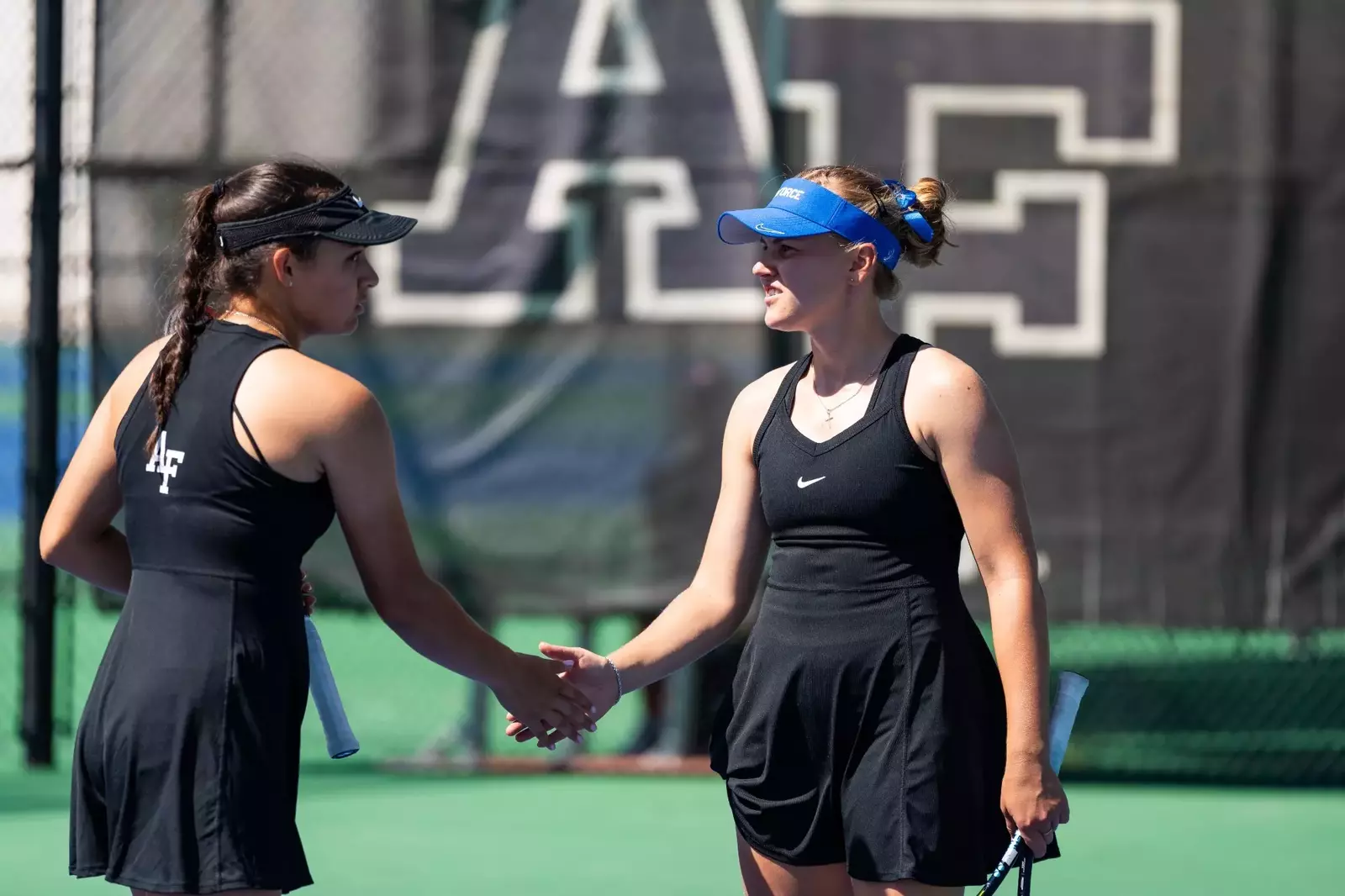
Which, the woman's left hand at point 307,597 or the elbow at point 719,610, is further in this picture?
the elbow at point 719,610

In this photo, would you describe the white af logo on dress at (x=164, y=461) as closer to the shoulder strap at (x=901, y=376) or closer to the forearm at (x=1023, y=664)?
the shoulder strap at (x=901, y=376)

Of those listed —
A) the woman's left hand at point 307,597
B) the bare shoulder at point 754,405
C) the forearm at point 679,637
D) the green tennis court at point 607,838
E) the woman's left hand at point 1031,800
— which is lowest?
the green tennis court at point 607,838

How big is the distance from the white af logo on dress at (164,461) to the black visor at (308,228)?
1.01 feet

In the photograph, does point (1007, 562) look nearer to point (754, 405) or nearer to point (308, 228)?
point (754, 405)

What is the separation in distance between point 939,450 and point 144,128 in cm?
409

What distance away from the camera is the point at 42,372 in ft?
19.4

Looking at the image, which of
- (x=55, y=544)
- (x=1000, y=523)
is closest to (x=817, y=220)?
(x=1000, y=523)

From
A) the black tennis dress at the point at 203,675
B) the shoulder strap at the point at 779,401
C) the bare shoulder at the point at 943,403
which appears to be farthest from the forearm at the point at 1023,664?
the black tennis dress at the point at 203,675

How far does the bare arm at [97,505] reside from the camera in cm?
259

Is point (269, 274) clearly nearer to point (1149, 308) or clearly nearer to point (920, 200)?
point (920, 200)

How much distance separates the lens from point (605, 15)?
5863 mm

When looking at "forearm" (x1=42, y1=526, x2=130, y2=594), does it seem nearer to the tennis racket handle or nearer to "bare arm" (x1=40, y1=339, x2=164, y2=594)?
"bare arm" (x1=40, y1=339, x2=164, y2=594)

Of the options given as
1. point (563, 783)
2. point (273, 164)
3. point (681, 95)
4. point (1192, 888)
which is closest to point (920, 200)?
point (273, 164)

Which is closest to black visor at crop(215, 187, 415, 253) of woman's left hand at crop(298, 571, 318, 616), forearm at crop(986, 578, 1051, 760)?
woman's left hand at crop(298, 571, 318, 616)
